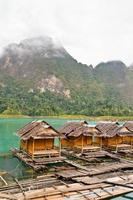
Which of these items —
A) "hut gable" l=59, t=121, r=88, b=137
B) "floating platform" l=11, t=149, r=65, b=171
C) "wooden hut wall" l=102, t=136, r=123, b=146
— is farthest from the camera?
"wooden hut wall" l=102, t=136, r=123, b=146

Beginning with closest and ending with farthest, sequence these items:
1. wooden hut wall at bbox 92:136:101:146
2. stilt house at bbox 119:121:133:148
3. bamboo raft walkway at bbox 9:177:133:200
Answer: bamboo raft walkway at bbox 9:177:133:200 < stilt house at bbox 119:121:133:148 < wooden hut wall at bbox 92:136:101:146

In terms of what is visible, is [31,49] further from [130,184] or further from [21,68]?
[130,184]

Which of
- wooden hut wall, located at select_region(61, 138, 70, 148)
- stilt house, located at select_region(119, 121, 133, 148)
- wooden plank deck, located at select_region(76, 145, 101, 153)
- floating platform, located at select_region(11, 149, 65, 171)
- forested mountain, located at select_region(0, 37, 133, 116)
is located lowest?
floating platform, located at select_region(11, 149, 65, 171)

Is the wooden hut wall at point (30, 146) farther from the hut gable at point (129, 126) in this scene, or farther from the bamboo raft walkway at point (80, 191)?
the hut gable at point (129, 126)

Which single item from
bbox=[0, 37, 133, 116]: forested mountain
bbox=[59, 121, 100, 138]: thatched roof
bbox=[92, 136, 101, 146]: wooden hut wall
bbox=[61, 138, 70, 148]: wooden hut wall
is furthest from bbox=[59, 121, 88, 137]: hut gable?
bbox=[0, 37, 133, 116]: forested mountain

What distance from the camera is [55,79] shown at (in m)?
144

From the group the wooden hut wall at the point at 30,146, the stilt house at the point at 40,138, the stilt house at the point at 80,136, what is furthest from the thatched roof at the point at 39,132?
the stilt house at the point at 80,136

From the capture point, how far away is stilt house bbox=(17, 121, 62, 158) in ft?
77.4

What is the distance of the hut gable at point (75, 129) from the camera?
26878mm

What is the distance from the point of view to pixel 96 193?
16.2 m

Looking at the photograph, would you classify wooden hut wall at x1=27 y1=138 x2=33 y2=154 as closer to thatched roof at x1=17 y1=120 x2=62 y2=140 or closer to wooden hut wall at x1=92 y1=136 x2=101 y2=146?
thatched roof at x1=17 y1=120 x2=62 y2=140

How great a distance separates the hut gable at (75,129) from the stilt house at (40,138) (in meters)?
2.49

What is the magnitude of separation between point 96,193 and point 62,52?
15317 centimetres

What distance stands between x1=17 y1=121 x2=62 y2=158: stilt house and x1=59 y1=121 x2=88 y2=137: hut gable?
2.49 metres
